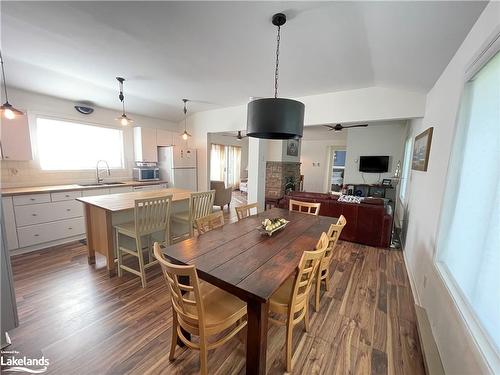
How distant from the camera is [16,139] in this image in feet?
10.5

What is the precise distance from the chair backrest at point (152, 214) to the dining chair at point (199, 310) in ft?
3.96

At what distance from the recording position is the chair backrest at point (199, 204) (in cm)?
281

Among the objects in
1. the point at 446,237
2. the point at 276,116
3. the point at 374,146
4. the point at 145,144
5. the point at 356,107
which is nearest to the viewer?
the point at 276,116

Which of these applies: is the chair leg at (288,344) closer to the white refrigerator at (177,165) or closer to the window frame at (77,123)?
the white refrigerator at (177,165)

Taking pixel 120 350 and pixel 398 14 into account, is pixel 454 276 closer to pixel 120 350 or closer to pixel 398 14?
pixel 398 14

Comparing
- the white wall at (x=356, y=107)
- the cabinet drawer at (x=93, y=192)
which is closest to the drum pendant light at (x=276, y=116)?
the white wall at (x=356, y=107)

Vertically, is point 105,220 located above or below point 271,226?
below

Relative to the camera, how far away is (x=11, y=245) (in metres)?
2.89

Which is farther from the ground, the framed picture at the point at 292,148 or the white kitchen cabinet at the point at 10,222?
the framed picture at the point at 292,148

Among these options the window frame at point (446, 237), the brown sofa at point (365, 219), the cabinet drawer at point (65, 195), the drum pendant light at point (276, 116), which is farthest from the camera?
the brown sofa at point (365, 219)

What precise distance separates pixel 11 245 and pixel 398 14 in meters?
5.14

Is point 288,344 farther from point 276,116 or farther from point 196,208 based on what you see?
point 196,208

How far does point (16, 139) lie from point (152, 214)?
278 centimetres

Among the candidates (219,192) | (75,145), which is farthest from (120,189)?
(219,192)
